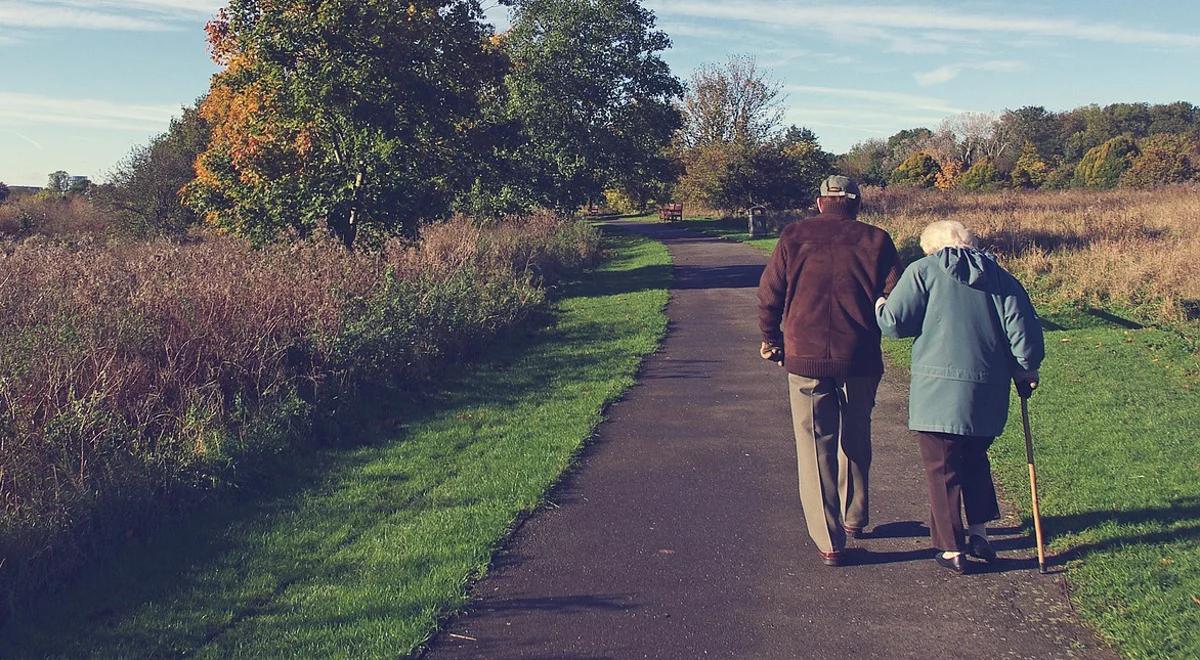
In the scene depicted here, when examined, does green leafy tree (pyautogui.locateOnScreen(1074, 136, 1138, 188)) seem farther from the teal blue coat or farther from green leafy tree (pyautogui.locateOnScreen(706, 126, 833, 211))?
the teal blue coat

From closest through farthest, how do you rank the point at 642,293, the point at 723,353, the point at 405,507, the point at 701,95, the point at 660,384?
the point at 405,507 < the point at 660,384 < the point at 723,353 < the point at 642,293 < the point at 701,95

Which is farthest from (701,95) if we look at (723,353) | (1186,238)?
(723,353)

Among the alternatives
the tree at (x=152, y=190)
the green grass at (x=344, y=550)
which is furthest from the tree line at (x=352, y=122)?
the tree at (x=152, y=190)

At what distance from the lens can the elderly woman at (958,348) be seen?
195 inches

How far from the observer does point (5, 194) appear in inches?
1757

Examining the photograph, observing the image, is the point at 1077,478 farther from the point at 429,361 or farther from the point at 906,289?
the point at 429,361

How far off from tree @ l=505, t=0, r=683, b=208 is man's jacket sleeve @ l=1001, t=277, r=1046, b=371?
3009 centimetres

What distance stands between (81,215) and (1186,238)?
31.8 metres

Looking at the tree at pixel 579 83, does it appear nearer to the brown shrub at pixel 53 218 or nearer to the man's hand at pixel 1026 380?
the brown shrub at pixel 53 218

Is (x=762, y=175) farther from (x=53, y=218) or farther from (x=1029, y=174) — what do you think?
(x=1029, y=174)

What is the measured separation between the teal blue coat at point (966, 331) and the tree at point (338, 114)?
12.9 metres

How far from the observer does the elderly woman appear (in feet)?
16.3

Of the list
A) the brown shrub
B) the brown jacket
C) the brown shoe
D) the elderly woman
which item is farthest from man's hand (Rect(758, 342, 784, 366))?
the brown shrub

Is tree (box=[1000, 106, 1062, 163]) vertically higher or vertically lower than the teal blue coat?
higher
